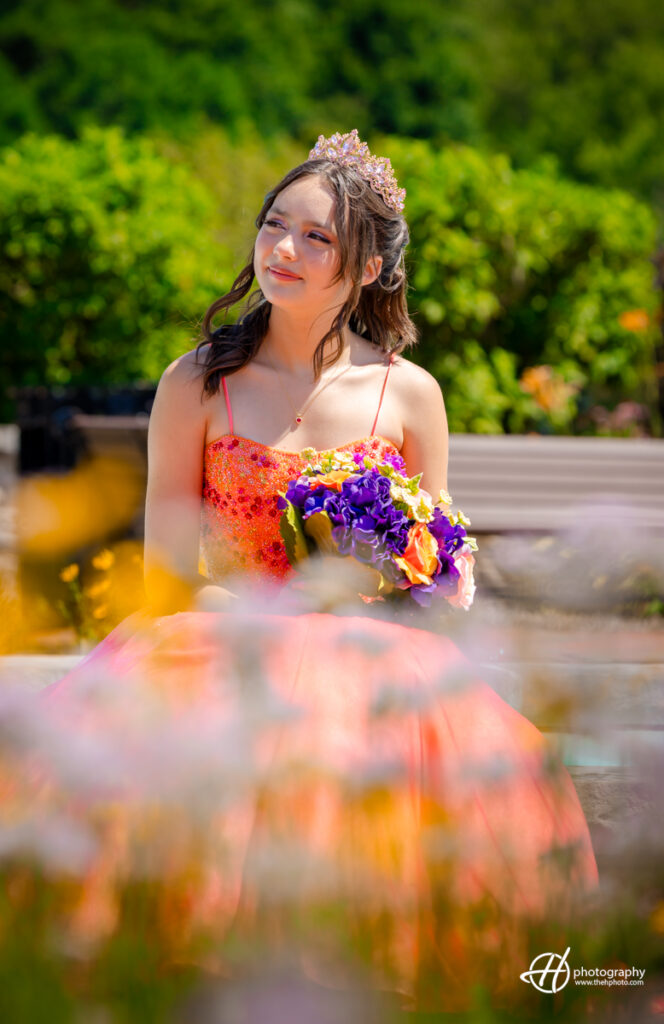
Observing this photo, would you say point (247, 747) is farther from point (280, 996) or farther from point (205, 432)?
point (205, 432)

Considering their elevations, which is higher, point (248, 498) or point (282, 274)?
point (282, 274)

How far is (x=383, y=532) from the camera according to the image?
2.21 metres

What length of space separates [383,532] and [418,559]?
8 centimetres

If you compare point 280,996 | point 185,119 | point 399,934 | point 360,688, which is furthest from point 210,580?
point 185,119

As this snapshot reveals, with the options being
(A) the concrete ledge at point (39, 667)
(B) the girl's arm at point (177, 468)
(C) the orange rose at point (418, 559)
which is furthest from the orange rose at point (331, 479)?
(A) the concrete ledge at point (39, 667)

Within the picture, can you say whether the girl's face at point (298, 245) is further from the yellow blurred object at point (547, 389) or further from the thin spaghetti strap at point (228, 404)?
the yellow blurred object at point (547, 389)

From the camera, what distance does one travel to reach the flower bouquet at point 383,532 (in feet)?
7.20

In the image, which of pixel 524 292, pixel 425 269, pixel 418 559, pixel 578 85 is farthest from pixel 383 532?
pixel 578 85

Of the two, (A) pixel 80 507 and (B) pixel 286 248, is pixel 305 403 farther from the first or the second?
(A) pixel 80 507

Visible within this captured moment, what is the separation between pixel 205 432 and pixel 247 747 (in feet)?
5.63

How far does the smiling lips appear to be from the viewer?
101 inches

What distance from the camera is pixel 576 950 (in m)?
1.01

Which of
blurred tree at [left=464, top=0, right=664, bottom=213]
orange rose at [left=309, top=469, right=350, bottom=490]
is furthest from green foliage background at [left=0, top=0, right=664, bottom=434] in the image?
blurred tree at [left=464, top=0, right=664, bottom=213]

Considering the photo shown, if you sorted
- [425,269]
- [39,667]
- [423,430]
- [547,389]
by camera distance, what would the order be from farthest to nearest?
[547,389] < [425,269] < [39,667] < [423,430]
